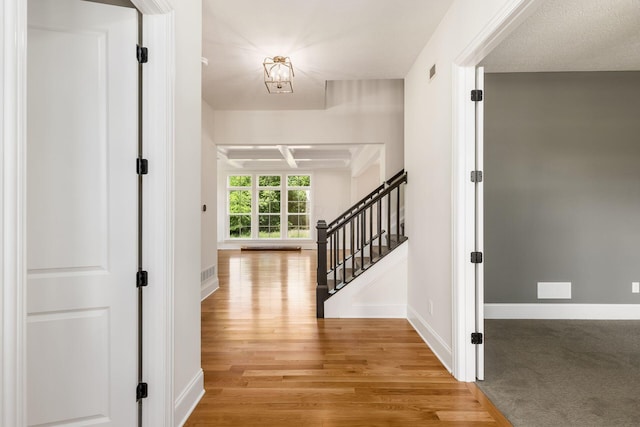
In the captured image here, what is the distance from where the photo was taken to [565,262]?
412 cm

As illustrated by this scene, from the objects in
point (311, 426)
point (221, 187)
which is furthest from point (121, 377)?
point (221, 187)

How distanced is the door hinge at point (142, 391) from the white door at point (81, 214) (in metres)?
0.03

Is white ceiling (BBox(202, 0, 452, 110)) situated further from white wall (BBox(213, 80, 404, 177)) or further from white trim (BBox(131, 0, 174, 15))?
white trim (BBox(131, 0, 174, 15))

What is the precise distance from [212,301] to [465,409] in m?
3.75

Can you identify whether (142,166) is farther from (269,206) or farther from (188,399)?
(269,206)

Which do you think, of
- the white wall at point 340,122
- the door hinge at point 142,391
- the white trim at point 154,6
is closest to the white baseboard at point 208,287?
the white wall at point 340,122

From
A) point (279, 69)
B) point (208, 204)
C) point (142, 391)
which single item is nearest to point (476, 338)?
point (142, 391)

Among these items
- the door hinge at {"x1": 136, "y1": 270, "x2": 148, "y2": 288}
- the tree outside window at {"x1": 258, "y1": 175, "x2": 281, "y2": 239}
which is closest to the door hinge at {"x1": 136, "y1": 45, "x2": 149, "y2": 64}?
the door hinge at {"x1": 136, "y1": 270, "x2": 148, "y2": 288}

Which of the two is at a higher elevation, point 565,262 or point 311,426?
point 565,262

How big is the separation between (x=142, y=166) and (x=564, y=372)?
339 centimetres

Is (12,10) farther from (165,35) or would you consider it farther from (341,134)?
(341,134)

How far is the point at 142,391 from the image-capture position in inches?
73.8

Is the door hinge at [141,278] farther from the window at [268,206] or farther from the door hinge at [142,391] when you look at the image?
the window at [268,206]

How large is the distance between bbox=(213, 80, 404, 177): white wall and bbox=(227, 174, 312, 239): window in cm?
677
